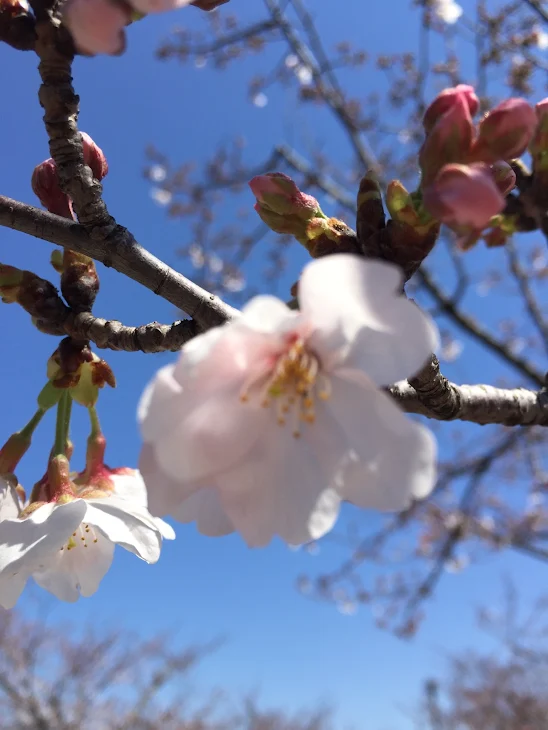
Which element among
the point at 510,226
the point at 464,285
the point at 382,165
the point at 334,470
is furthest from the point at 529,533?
the point at 334,470

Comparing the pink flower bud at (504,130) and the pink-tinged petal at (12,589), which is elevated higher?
the pink flower bud at (504,130)

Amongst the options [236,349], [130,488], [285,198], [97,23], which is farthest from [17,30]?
[130,488]

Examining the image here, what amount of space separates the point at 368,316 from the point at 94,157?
0.68m

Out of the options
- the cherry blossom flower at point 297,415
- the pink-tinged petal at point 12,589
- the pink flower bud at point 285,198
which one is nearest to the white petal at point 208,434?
the cherry blossom flower at point 297,415

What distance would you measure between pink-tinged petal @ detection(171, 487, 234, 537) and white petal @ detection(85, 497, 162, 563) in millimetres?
341

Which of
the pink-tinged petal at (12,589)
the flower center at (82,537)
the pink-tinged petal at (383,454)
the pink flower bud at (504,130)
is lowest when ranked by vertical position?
the pink-tinged petal at (12,589)

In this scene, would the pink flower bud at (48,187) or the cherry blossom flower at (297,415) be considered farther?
the pink flower bud at (48,187)

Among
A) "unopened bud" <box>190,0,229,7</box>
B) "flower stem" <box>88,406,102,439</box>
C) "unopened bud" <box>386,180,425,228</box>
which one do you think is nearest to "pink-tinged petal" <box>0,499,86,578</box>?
"flower stem" <box>88,406,102,439</box>

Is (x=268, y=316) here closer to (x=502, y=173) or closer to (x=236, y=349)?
(x=236, y=349)

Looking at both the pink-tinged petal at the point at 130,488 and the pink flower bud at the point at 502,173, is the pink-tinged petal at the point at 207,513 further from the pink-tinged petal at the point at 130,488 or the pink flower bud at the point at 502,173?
the pink flower bud at the point at 502,173

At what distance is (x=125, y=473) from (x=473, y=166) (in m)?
0.93

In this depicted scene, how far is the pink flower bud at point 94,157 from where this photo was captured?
3.36 feet

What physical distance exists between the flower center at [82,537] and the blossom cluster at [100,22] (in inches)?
37.4

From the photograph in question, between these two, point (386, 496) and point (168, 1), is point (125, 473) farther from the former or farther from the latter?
point (168, 1)
